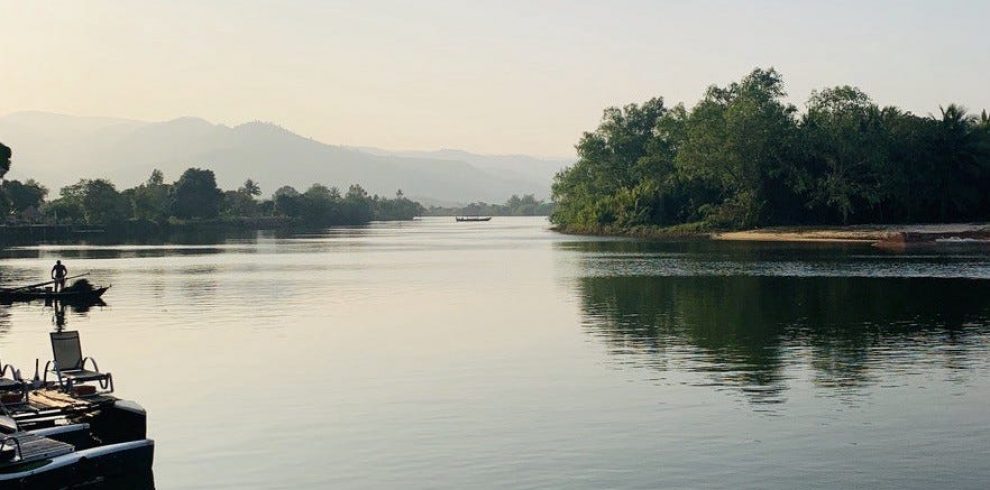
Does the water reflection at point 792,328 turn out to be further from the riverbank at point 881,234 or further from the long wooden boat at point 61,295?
the riverbank at point 881,234

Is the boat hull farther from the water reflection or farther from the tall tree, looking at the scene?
the tall tree

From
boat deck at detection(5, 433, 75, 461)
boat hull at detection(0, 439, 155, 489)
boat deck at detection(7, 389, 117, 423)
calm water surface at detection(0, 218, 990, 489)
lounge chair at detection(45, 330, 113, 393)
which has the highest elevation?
lounge chair at detection(45, 330, 113, 393)

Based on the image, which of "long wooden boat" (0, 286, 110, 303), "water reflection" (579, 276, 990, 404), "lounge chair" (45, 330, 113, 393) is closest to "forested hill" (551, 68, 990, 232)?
"water reflection" (579, 276, 990, 404)

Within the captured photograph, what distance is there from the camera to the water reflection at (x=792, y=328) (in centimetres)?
3206

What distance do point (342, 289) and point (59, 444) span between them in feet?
160

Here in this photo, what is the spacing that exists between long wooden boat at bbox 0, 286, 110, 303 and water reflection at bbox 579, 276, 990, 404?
27113mm

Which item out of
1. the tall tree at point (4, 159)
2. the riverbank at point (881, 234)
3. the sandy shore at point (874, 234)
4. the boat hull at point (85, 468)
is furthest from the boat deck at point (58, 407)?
the sandy shore at point (874, 234)

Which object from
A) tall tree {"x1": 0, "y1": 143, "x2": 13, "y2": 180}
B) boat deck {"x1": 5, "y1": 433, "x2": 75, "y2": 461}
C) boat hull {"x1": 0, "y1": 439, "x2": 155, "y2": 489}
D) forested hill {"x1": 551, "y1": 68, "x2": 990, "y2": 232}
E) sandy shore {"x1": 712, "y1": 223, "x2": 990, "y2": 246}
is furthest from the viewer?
forested hill {"x1": 551, "y1": 68, "x2": 990, "y2": 232}

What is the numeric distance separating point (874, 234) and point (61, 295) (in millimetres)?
A: 98526

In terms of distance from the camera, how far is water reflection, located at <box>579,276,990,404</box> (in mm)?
32062

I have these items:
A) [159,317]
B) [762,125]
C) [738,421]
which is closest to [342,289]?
[159,317]

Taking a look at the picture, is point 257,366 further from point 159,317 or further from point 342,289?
point 342,289

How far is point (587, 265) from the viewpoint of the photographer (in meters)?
91.0

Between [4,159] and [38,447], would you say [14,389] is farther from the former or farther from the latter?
[4,159]
